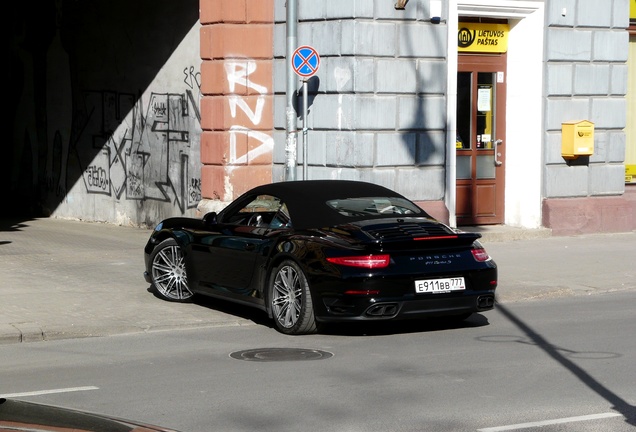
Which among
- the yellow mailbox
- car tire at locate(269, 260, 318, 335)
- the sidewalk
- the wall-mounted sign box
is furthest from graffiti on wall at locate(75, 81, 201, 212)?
car tire at locate(269, 260, 318, 335)

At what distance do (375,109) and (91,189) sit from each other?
7828 millimetres

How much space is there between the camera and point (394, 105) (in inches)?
683

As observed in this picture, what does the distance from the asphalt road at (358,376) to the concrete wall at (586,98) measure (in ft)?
24.6

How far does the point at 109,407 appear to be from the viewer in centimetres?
741

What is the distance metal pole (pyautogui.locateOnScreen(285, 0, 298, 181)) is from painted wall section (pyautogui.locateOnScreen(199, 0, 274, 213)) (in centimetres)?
72

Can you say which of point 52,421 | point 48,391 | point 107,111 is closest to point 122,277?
point 48,391

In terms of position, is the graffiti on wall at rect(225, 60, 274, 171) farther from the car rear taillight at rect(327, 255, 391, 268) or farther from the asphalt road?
the car rear taillight at rect(327, 255, 391, 268)

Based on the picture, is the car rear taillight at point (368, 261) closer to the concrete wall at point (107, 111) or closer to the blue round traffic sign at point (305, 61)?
the blue round traffic sign at point (305, 61)

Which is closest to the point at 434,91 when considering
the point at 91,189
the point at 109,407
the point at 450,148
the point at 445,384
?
the point at 450,148

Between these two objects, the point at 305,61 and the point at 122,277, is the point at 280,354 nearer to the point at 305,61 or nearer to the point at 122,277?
the point at 122,277

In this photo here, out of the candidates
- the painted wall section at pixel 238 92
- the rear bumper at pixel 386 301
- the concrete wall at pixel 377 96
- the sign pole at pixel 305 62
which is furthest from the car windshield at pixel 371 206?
the painted wall section at pixel 238 92

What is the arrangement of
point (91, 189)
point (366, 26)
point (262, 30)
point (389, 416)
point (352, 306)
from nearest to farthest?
point (389, 416) → point (352, 306) → point (366, 26) → point (262, 30) → point (91, 189)

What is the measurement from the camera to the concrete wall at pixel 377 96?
56.1 ft

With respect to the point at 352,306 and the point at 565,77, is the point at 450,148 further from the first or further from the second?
the point at 352,306
